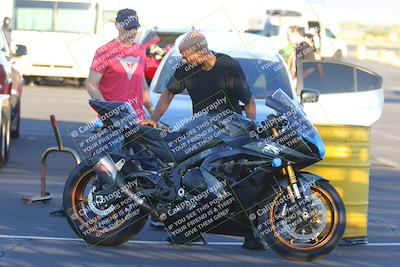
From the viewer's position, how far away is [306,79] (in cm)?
1533

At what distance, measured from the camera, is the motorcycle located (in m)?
8.72

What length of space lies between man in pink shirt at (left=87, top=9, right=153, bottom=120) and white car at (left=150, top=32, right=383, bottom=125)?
1326mm

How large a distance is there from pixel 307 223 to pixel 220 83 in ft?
5.04

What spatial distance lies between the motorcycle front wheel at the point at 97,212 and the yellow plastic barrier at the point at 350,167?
1.63 metres

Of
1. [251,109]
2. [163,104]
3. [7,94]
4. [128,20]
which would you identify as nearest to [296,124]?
[251,109]

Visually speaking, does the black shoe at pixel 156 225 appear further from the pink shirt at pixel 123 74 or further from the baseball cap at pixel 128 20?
the baseball cap at pixel 128 20

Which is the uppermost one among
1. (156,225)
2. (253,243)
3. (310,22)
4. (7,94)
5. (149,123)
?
(149,123)

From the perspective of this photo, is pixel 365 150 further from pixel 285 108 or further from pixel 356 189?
pixel 285 108

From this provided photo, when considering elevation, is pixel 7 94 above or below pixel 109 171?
below

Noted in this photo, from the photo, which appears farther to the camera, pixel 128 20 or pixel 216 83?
pixel 128 20

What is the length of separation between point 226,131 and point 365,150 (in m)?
1.41

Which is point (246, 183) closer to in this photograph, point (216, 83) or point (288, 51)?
point (216, 83)

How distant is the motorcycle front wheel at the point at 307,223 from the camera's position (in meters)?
8.73

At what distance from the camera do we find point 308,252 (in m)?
8.75
